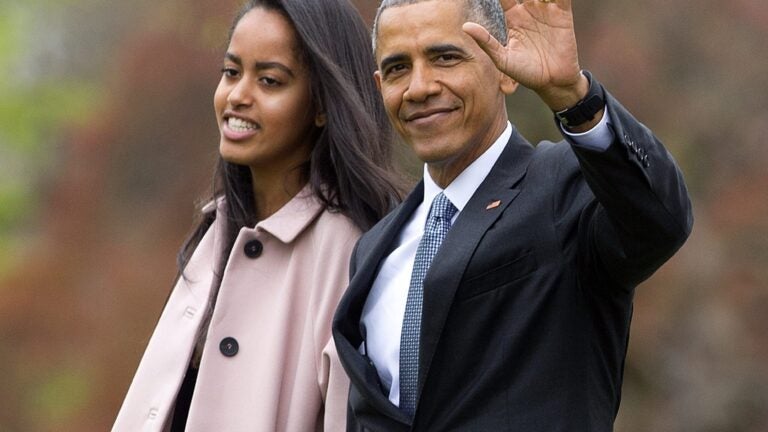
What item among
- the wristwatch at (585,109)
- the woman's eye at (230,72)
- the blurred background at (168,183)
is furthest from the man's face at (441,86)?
the blurred background at (168,183)

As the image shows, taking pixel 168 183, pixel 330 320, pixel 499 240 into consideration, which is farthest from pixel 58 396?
pixel 499 240

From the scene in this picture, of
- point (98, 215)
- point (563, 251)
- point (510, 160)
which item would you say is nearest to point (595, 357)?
point (563, 251)

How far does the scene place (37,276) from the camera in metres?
7.19

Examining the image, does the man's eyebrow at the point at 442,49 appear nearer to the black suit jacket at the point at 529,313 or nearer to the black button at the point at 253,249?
the black suit jacket at the point at 529,313

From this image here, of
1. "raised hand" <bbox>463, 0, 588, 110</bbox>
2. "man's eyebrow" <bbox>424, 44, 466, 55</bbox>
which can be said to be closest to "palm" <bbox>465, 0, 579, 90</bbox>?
"raised hand" <bbox>463, 0, 588, 110</bbox>

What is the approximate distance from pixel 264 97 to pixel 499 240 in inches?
40.7

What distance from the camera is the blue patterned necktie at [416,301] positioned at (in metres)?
3.14

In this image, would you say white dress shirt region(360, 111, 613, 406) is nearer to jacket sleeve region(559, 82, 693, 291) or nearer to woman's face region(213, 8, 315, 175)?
jacket sleeve region(559, 82, 693, 291)

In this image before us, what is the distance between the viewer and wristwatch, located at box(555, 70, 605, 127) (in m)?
2.78

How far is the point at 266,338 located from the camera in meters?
3.81

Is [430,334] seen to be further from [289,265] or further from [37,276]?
[37,276]

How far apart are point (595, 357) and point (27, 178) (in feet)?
15.6

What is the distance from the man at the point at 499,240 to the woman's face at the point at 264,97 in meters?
0.54

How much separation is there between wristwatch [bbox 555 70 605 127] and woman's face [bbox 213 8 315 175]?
4.04 feet
